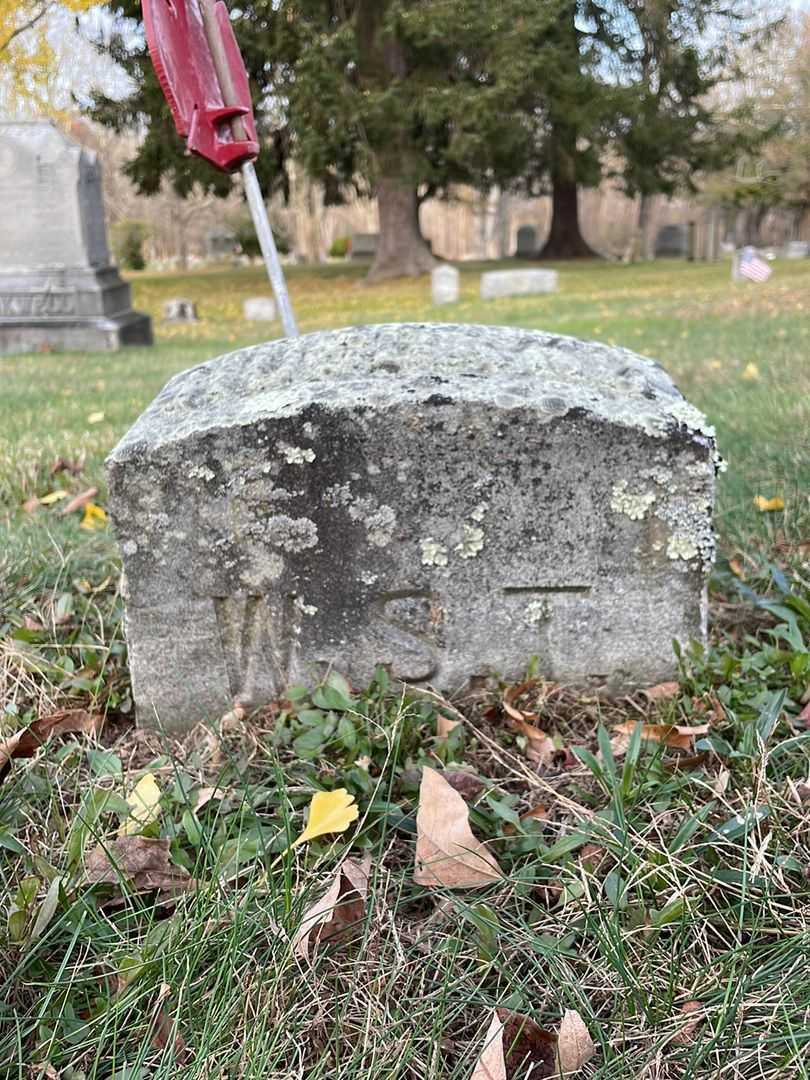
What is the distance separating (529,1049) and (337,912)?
371 millimetres

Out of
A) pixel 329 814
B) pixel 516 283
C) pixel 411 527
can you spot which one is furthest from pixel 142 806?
pixel 516 283

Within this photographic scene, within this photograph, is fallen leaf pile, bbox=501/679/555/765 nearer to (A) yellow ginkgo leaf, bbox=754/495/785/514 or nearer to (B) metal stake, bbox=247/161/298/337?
(A) yellow ginkgo leaf, bbox=754/495/785/514

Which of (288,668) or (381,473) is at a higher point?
(381,473)

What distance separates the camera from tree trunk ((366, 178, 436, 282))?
821 inches

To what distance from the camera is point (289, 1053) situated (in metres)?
1.34

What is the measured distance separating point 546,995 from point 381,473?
112cm

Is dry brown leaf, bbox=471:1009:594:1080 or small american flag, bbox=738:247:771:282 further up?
small american flag, bbox=738:247:771:282

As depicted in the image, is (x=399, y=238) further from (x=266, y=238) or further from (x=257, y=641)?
(x=257, y=641)

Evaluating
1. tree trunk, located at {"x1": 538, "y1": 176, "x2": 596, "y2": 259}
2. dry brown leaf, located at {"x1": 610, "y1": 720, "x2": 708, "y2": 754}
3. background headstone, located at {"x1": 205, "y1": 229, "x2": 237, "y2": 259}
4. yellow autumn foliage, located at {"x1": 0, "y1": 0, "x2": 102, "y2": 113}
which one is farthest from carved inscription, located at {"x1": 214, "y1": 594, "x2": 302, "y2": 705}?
A: background headstone, located at {"x1": 205, "y1": 229, "x2": 237, "y2": 259}

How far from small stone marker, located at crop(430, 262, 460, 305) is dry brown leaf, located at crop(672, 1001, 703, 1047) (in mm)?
14274

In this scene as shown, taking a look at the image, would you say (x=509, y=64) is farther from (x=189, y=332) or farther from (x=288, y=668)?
(x=288, y=668)

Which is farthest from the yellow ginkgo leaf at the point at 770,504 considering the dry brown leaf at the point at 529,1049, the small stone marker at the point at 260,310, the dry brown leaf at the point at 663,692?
the small stone marker at the point at 260,310

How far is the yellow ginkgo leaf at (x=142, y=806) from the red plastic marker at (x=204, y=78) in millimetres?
1680

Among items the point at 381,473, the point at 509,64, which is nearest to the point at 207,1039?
the point at 381,473
